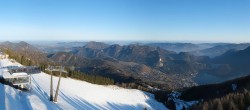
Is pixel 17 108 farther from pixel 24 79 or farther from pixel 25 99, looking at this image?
pixel 24 79

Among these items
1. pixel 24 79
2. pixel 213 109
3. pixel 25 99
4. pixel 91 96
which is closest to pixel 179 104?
pixel 91 96

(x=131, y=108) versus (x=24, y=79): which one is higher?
(x=24, y=79)

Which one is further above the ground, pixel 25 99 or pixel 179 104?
pixel 25 99

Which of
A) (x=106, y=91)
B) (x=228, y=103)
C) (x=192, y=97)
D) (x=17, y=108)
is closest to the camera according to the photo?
(x=17, y=108)

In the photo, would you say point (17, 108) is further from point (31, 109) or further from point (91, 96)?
point (91, 96)

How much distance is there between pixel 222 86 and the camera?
164 m

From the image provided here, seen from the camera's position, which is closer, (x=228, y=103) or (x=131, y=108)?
(x=228, y=103)

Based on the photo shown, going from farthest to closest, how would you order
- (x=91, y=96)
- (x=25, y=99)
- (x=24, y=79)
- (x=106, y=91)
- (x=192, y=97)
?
(x=192, y=97) → (x=106, y=91) → (x=91, y=96) → (x=24, y=79) → (x=25, y=99)

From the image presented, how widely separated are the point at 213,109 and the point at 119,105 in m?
43.5

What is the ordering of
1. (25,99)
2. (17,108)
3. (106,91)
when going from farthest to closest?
(106,91) < (25,99) < (17,108)

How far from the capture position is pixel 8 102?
1741 inches

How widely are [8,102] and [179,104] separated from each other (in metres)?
108

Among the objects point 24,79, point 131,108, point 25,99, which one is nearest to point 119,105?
point 131,108

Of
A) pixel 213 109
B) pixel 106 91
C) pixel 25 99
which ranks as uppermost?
pixel 25 99
